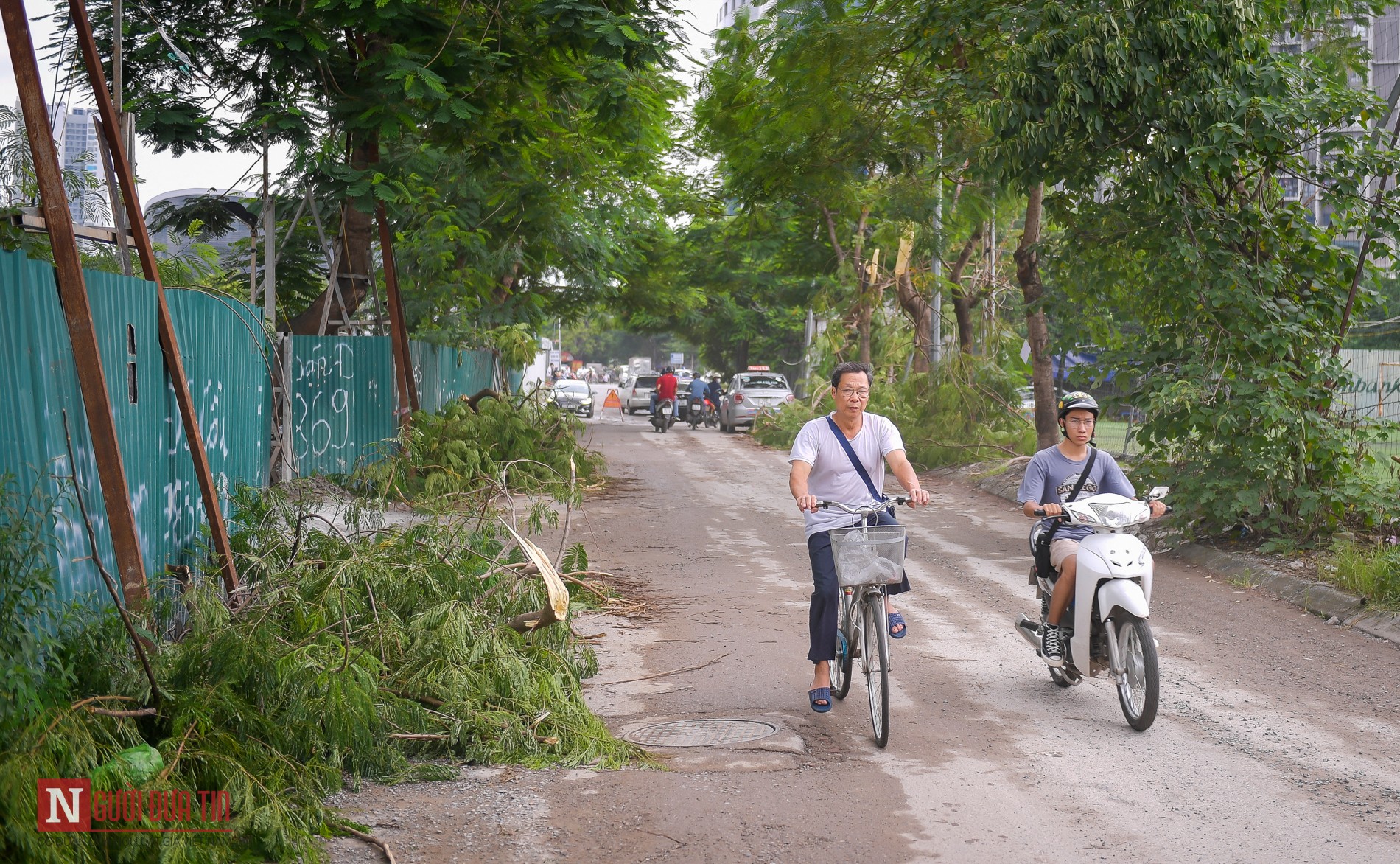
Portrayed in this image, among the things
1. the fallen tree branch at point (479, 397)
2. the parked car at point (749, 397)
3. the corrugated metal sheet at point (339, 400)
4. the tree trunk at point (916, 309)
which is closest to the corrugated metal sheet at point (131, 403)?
the corrugated metal sheet at point (339, 400)

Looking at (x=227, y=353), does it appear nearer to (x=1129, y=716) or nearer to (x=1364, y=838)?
(x=1129, y=716)

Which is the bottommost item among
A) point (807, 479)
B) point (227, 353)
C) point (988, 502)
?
point (988, 502)

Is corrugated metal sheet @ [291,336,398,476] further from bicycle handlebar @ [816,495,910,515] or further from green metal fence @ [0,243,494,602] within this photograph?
bicycle handlebar @ [816,495,910,515]

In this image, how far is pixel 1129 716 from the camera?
614 centimetres

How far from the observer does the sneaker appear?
21.8 feet

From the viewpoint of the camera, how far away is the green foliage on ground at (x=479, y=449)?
13.4 metres

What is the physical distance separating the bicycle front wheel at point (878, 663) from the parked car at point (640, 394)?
45.7 meters

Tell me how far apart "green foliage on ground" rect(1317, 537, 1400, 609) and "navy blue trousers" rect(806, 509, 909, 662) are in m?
4.76

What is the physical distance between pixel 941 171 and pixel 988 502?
4979 millimetres

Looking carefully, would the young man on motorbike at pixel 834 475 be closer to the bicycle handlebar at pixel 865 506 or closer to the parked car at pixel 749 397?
the bicycle handlebar at pixel 865 506

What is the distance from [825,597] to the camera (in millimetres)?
6289

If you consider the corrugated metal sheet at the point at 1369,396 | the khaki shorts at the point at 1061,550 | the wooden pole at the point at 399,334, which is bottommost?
the khaki shorts at the point at 1061,550

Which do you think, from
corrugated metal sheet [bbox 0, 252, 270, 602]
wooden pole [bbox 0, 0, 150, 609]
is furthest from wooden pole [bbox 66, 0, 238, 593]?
wooden pole [bbox 0, 0, 150, 609]

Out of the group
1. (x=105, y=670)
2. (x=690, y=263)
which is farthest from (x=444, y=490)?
(x=690, y=263)
